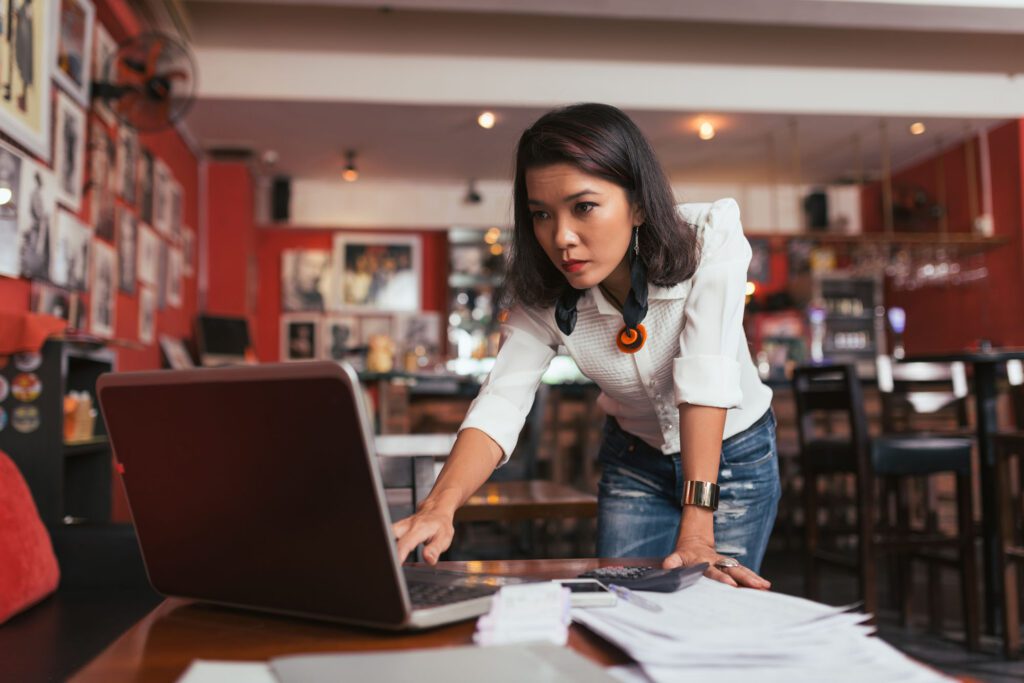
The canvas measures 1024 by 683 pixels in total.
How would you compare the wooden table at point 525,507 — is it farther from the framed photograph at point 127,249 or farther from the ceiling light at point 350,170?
the ceiling light at point 350,170

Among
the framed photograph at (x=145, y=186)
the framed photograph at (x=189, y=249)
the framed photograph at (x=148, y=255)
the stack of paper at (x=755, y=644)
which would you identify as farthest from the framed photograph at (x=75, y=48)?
the stack of paper at (x=755, y=644)

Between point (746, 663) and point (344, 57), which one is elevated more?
point (344, 57)

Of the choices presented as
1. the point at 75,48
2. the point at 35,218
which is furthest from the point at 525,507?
the point at 75,48

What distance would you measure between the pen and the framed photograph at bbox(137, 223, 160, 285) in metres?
4.76

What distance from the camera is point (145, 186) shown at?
5184 millimetres

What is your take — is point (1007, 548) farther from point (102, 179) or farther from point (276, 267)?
point (276, 267)

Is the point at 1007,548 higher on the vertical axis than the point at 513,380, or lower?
lower

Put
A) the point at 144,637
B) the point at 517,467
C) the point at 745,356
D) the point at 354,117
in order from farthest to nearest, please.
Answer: the point at 354,117 → the point at 517,467 → the point at 745,356 → the point at 144,637

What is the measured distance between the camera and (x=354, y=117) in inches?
256

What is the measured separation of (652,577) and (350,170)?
734 centimetres

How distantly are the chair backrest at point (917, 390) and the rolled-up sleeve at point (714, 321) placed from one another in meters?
2.88

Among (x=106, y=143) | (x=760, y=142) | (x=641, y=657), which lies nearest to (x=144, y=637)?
(x=641, y=657)

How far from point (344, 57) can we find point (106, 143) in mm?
2110

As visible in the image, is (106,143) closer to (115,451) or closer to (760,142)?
(115,451)
